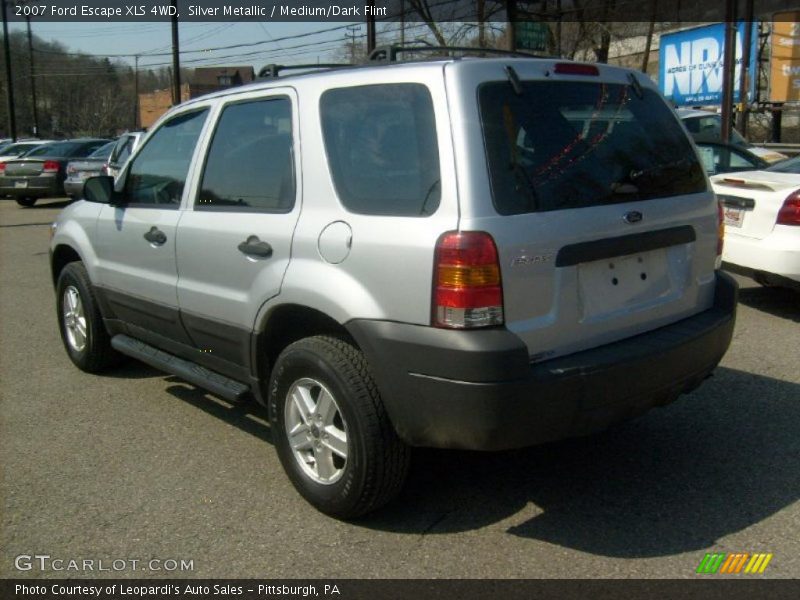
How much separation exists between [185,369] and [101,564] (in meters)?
1.41

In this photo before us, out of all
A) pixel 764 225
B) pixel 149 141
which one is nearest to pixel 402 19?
pixel 764 225

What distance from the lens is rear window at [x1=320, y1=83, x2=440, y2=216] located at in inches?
125

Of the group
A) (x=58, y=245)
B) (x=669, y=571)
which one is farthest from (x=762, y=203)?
(x=58, y=245)

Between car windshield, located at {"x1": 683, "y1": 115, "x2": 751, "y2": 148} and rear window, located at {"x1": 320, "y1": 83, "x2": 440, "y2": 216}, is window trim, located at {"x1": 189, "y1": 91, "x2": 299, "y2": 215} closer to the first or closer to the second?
rear window, located at {"x1": 320, "y1": 83, "x2": 440, "y2": 216}

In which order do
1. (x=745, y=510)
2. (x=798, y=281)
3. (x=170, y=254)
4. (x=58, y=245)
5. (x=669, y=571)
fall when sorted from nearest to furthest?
1. (x=669, y=571)
2. (x=745, y=510)
3. (x=170, y=254)
4. (x=58, y=245)
5. (x=798, y=281)

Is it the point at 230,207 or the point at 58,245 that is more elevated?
the point at 230,207

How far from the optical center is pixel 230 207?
4.10 m

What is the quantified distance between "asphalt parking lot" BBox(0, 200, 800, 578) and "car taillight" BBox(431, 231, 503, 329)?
0.98 metres

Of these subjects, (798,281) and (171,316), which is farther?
(798,281)

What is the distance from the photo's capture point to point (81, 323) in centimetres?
576

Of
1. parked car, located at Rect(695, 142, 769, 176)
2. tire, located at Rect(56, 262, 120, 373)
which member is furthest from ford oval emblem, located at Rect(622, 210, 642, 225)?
parked car, located at Rect(695, 142, 769, 176)
